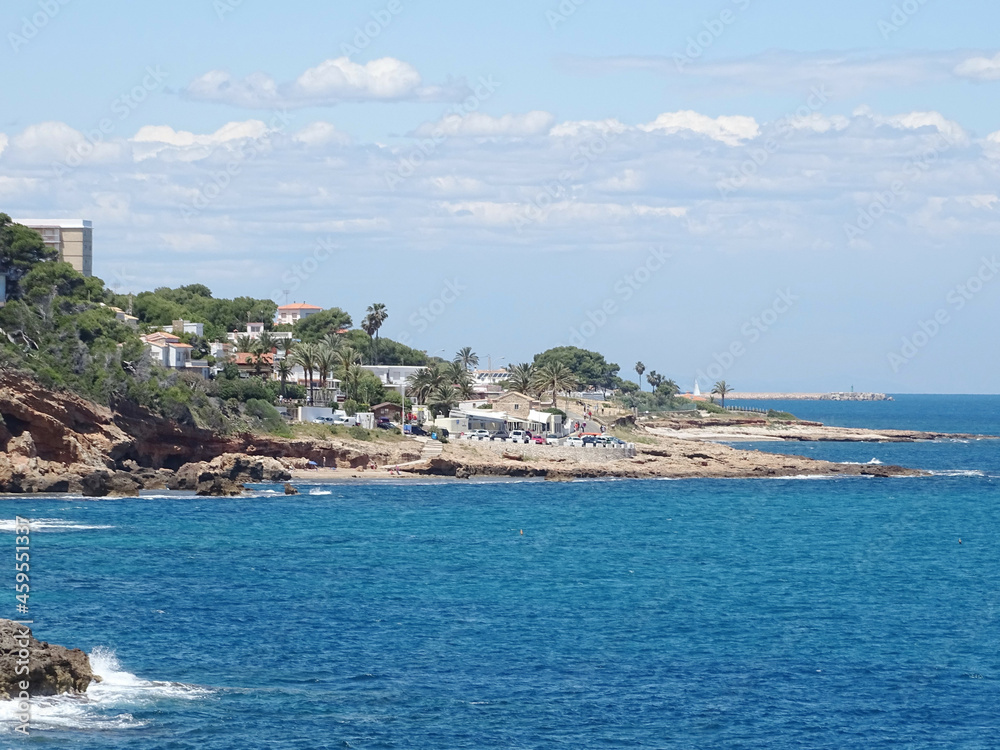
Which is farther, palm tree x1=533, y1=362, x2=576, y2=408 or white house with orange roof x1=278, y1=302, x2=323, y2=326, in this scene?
white house with orange roof x1=278, y1=302, x2=323, y2=326

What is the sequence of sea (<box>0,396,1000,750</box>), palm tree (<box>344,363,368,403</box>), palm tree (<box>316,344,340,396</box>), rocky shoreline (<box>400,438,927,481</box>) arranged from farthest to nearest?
palm tree (<box>344,363,368,403</box>), palm tree (<box>316,344,340,396</box>), rocky shoreline (<box>400,438,927,481</box>), sea (<box>0,396,1000,750</box>)

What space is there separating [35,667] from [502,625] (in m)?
15.8

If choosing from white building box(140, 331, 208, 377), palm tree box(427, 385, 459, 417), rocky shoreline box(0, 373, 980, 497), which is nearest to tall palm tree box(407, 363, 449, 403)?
palm tree box(427, 385, 459, 417)

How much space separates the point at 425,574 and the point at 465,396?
9382 centimetres

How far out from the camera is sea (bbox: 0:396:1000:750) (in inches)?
1184

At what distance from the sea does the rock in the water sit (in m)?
0.44

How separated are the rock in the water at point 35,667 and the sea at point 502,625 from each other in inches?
17.5

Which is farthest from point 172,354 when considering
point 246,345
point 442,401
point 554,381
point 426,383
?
point 554,381

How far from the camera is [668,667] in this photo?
36.2 meters

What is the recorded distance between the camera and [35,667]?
29.8 metres

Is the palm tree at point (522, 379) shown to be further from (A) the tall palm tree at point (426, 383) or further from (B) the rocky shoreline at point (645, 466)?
(B) the rocky shoreline at point (645, 466)

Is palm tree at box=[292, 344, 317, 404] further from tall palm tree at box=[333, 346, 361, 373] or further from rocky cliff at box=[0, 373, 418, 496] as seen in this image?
rocky cliff at box=[0, 373, 418, 496]

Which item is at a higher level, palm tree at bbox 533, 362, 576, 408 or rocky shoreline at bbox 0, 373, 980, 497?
palm tree at bbox 533, 362, 576, 408

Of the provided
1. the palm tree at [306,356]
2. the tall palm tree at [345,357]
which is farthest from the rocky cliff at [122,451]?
the tall palm tree at [345,357]
